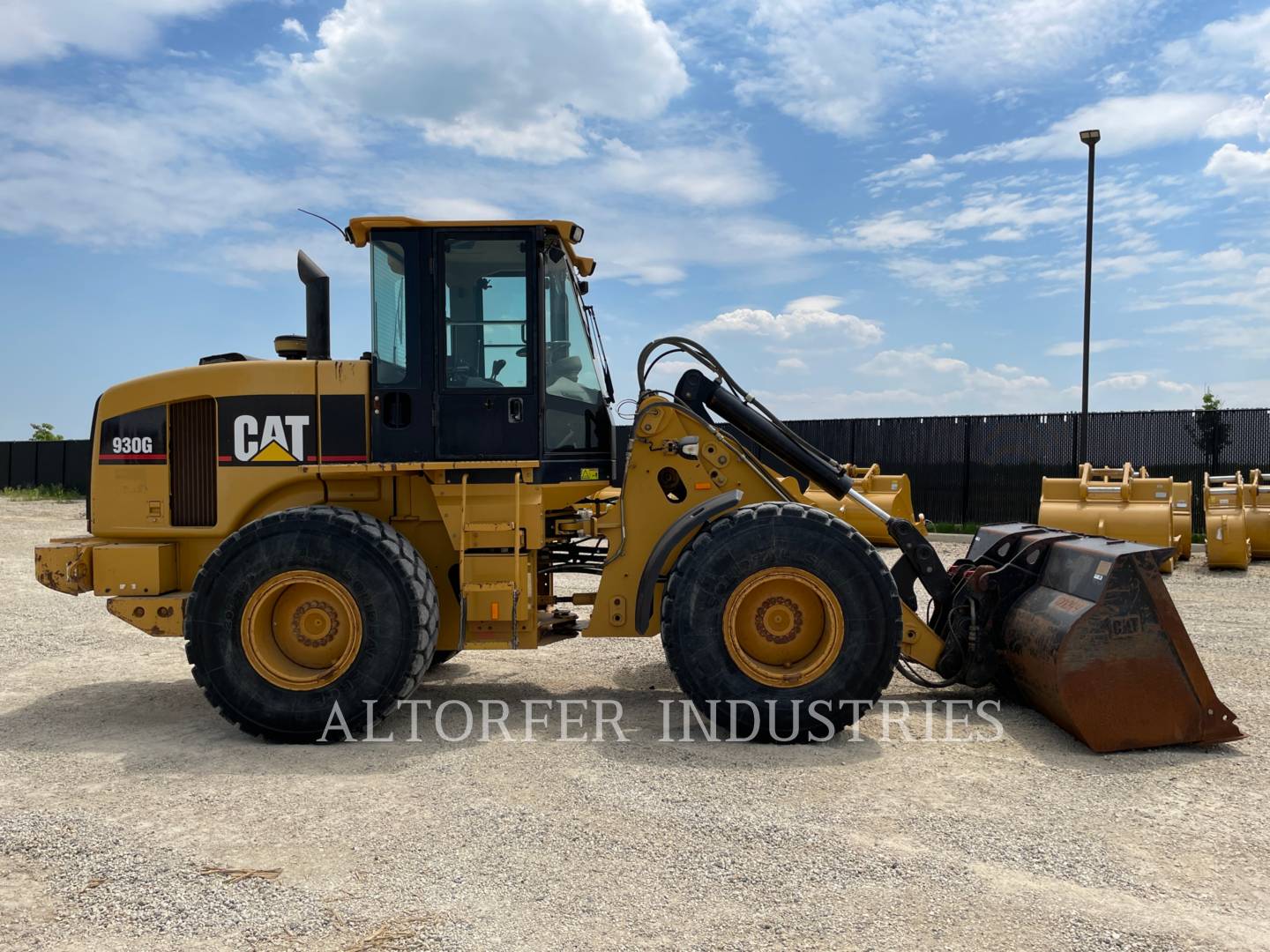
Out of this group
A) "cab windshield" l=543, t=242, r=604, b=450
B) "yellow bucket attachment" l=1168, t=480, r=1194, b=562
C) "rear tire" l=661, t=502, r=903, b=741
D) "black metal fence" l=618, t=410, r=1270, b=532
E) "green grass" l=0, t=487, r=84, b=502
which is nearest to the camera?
"rear tire" l=661, t=502, r=903, b=741

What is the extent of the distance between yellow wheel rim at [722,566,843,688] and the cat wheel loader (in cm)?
1

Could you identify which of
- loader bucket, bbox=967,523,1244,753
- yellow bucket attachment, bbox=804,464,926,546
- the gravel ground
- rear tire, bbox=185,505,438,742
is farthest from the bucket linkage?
yellow bucket attachment, bbox=804,464,926,546

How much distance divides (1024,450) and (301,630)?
16.2 meters

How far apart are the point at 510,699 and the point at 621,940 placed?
125 inches

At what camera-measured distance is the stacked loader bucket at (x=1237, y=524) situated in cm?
1241

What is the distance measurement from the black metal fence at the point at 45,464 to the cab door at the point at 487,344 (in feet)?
94.2

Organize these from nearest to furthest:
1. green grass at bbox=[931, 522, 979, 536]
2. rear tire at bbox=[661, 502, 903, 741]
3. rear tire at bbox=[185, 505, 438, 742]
A: rear tire at bbox=[661, 502, 903, 741], rear tire at bbox=[185, 505, 438, 742], green grass at bbox=[931, 522, 979, 536]

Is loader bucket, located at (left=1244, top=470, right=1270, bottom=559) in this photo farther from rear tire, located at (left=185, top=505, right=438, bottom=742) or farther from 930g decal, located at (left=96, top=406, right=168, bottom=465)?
930g decal, located at (left=96, top=406, right=168, bottom=465)

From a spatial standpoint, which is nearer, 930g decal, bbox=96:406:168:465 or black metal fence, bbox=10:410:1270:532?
930g decal, bbox=96:406:168:465

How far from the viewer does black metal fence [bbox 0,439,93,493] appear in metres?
30.3

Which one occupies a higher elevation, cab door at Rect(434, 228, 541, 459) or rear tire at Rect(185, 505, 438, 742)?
cab door at Rect(434, 228, 541, 459)

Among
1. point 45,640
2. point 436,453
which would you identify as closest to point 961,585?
point 436,453

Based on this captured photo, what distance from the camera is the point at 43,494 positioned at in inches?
1164

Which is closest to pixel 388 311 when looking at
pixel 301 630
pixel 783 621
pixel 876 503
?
pixel 301 630
